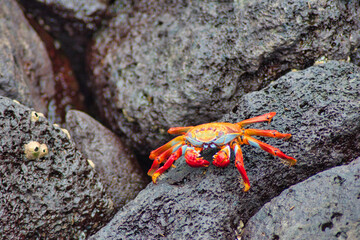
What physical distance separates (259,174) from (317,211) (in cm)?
56

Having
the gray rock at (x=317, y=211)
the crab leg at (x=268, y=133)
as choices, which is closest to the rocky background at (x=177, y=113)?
the gray rock at (x=317, y=211)

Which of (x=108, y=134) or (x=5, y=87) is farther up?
(x=5, y=87)

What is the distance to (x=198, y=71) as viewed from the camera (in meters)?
3.52

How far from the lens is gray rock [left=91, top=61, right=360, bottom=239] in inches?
98.8

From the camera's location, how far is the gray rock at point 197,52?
3.20 m

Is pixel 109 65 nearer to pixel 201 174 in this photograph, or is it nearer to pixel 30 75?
pixel 30 75

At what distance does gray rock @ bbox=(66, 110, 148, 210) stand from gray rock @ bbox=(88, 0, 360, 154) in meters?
0.34

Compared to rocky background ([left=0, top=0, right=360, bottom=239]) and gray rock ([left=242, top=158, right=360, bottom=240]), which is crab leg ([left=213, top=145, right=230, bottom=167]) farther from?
gray rock ([left=242, top=158, right=360, bottom=240])

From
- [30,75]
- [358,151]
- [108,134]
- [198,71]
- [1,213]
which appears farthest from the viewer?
[30,75]

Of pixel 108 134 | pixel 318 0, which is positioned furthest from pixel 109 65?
pixel 318 0

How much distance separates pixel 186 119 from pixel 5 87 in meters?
2.06

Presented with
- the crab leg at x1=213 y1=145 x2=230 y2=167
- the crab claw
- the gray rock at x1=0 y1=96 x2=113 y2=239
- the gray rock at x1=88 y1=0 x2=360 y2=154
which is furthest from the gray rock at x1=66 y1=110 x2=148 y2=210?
the crab leg at x1=213 y1=145 x2=230 y2=167

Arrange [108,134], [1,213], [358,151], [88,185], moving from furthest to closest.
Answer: [108,134] → [88,185] → [358,151] → [1,213]

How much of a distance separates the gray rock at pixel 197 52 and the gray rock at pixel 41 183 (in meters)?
1.17
